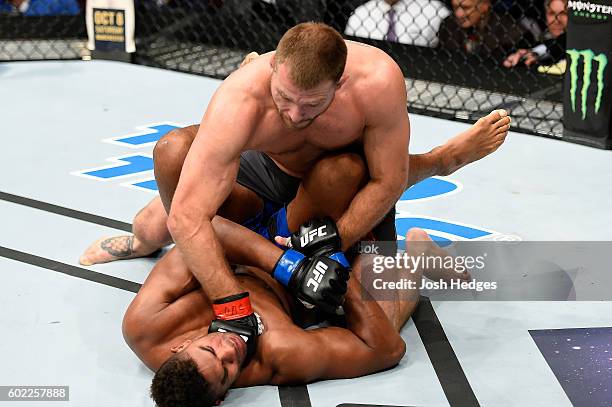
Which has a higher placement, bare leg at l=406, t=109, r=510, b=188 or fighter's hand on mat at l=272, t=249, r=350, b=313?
bare leg at l=406, t=109, r=510, b=188

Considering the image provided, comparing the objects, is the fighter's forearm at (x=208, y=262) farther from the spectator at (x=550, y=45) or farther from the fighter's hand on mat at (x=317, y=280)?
the spectator at (x=550, y=45)

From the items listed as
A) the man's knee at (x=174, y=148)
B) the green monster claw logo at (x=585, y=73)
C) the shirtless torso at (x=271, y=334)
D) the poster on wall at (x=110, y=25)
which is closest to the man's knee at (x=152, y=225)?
the man's knee at (x=174, y=148)

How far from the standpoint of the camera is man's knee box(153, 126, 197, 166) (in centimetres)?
261

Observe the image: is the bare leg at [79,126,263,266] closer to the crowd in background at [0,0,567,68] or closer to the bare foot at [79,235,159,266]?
the bare foot at [79,235,159,266]

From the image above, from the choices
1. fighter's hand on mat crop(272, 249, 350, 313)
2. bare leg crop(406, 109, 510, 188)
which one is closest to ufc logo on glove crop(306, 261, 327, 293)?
fighter's hand on mat crop(272, 249, 350, 313)

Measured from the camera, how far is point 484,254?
3080 mm

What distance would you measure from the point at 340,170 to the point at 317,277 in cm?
32

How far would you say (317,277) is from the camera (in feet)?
7.71

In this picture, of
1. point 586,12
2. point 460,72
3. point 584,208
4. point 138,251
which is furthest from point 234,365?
point 460,72

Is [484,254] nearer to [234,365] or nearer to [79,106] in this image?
[234,365]

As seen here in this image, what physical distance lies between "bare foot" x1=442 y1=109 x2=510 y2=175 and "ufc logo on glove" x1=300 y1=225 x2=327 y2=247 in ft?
1.94

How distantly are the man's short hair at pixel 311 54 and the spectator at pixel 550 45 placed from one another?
8.40ft

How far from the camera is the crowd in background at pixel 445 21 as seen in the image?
463 cm

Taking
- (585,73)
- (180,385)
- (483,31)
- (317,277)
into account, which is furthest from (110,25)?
(180,385)
